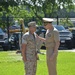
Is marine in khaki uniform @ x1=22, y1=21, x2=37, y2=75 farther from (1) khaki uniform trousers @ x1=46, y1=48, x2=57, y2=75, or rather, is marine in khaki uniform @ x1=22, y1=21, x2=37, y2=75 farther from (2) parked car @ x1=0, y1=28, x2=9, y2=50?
(2) parked car @ x1=0, y1=28, x2=9, y2=50

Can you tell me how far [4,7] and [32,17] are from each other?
14173 millimetres

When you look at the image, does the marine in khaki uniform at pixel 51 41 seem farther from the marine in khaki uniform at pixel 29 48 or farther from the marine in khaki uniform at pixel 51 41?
the marine in khaki uniform at pixel 29 48

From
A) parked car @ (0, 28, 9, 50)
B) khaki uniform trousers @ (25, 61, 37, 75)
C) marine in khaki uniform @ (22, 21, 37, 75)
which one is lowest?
parked car @ (0, 28, 9, 50)

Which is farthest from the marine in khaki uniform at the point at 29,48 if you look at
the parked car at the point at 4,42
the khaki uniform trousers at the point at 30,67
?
the parked car at the point at 4,42

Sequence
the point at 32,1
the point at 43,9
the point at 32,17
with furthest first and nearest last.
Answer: the point at 32,17, the point at 43,9, the point at 32,1

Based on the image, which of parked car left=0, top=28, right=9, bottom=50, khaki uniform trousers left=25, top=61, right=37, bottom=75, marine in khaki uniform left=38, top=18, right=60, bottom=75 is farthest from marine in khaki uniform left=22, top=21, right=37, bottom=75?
parked car left=0, top=28, right=9, bottom=50

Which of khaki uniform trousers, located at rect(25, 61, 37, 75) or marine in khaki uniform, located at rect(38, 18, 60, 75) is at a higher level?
marine in khaki uniform, located at rect(38, 18, 60, 75)

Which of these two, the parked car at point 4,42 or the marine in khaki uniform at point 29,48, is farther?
the parked car at point 4,42

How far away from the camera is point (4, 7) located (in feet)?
76.5

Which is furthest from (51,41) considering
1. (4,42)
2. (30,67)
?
(4,42)

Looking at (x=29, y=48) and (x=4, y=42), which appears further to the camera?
(x=4, y=42)

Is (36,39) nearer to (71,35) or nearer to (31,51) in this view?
(31,51)

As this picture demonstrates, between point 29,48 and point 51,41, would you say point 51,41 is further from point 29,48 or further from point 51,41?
point 29,48

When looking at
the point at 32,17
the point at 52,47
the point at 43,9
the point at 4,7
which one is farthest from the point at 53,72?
the point at 32,17
